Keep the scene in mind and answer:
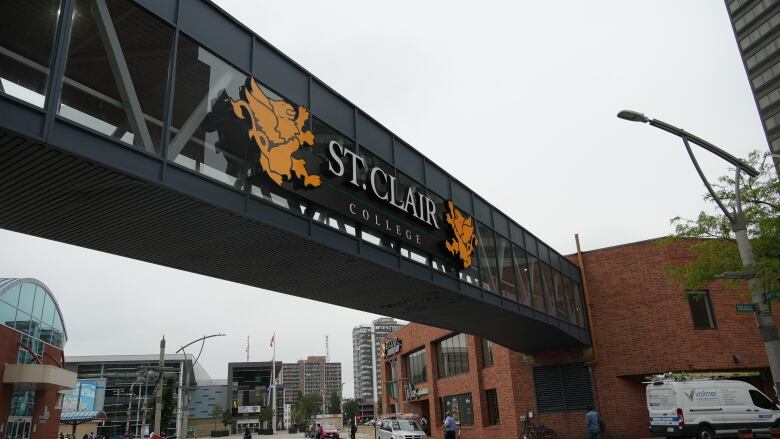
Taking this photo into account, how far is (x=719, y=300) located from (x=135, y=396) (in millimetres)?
105876

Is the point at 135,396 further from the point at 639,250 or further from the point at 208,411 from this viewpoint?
the point at 639,250

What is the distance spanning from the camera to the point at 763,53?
83.2 metres

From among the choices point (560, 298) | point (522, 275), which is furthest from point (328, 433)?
point (522, 275)

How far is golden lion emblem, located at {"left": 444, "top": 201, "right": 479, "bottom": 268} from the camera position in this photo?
18916mm

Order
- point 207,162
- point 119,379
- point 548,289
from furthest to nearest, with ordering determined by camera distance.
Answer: point 119,379
point 548,289
point 207,162

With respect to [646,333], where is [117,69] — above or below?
above

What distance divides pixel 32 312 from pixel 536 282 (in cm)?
3003

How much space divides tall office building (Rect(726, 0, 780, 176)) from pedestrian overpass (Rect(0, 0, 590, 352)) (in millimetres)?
81995

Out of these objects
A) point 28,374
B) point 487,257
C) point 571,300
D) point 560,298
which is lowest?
point 28,374

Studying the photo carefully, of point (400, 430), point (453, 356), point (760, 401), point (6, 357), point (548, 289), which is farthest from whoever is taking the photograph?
point (453, 356)

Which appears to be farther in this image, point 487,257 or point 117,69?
point 487,257

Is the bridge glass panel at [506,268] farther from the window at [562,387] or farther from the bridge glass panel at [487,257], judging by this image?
the window at [562,387]

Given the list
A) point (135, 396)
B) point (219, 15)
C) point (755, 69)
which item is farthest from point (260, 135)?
point (135, 396)

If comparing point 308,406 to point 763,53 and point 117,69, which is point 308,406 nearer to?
point 763,53
